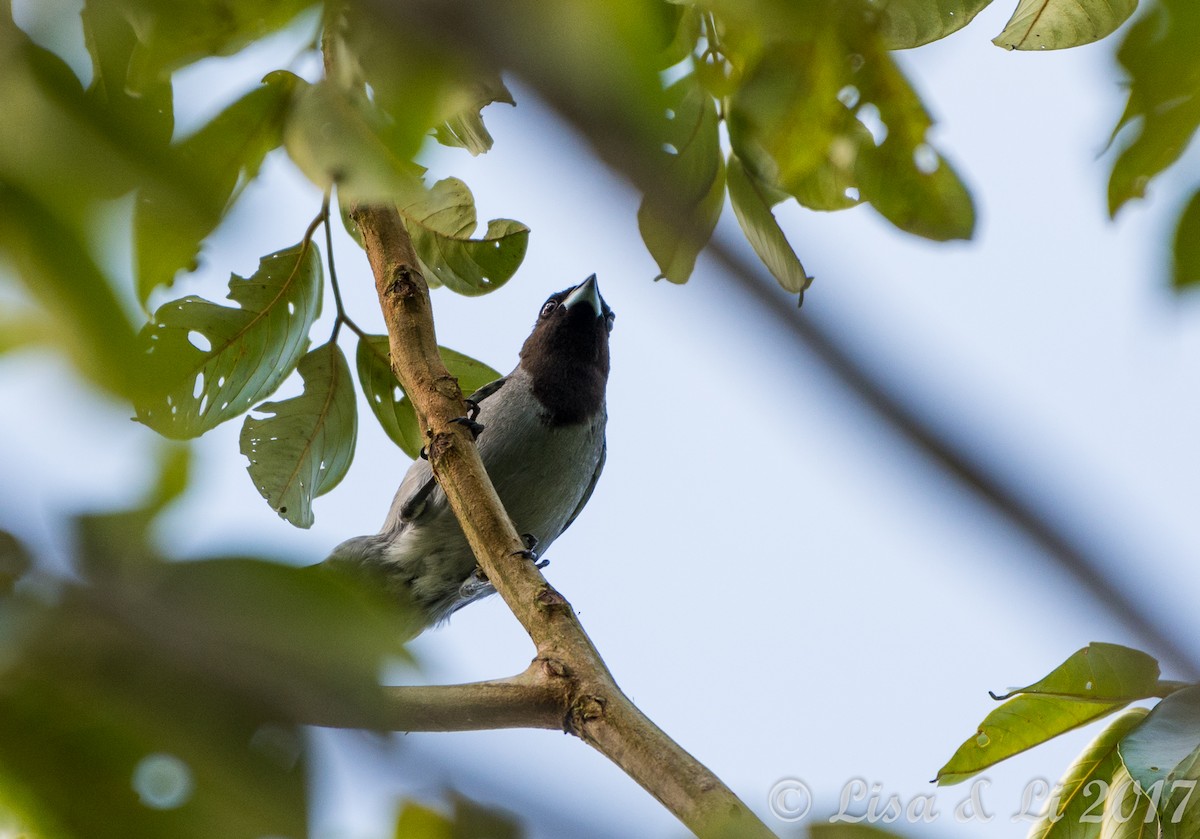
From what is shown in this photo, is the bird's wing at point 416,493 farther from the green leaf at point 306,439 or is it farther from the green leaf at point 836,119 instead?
the green leaf at point 836,119

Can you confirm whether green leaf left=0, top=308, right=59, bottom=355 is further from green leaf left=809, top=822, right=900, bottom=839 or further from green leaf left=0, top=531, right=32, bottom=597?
green leaf left=809, top=822, right=900, bottom=839

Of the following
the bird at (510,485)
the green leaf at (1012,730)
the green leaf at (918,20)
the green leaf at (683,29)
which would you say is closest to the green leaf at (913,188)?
the green leaf at (918,20)

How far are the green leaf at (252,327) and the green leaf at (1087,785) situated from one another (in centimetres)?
206

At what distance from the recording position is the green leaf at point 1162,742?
1.67 m

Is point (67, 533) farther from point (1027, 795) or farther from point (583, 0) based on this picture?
point (1027, 795)

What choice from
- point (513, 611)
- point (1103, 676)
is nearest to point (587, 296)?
point (513, 611)

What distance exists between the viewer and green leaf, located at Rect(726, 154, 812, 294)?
210 cm

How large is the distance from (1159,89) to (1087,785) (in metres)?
1.42

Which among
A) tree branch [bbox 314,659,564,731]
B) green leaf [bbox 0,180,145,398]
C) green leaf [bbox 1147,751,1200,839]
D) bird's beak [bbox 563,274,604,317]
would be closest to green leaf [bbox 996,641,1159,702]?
green leaf [bbox 1147,751,1200,839]

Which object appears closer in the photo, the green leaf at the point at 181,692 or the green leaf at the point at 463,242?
the green leaf at the point at 181,692

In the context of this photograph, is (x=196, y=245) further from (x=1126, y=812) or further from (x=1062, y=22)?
(x=1126, y=812)

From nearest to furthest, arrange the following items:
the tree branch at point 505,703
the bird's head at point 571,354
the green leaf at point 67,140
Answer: the green leaf at point 67,140 < the tree branch at point 505,703 < the bird's head at point 571,354

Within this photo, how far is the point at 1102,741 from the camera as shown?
6.78 feet

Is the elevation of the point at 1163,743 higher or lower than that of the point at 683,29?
lower
